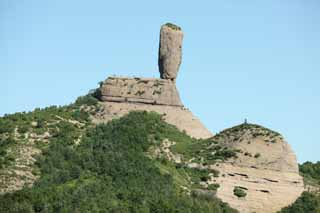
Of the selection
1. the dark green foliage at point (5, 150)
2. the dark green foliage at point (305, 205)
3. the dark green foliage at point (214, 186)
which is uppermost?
the dark green foliage at point (5, 150)

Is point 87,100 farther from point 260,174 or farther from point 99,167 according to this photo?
point 260,174

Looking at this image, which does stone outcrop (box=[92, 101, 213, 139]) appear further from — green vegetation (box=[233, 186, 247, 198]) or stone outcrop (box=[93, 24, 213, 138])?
green vegetation (box=[233, 186, 247, 198])

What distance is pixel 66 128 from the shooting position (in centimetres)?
12031

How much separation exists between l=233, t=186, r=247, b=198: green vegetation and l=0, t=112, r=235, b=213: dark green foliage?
2.05 metres

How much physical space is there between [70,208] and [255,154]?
70.9ft

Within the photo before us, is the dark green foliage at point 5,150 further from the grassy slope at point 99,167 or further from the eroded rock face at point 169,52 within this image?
the eroded rock face at point 169,52

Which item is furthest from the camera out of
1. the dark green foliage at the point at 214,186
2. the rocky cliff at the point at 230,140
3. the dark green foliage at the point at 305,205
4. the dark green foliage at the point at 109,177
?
the rocky cliff at the point at 230,140

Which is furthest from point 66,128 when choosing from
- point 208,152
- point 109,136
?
point 208,152

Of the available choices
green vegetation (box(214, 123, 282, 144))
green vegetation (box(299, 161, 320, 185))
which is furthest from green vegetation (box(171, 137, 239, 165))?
green vegetation (box(299, 161, 320, 185))

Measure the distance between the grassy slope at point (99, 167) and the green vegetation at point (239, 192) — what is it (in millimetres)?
2230

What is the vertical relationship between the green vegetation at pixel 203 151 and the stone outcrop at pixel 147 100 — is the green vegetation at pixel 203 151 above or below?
below

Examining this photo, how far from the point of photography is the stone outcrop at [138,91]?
126125 millimetres

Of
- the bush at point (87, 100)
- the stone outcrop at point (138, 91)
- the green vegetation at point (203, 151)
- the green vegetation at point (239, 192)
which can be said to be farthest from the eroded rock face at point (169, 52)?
the green vegetation at point (239, 192)

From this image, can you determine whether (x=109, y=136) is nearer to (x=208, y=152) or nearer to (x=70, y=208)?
(x=208, y=152)
